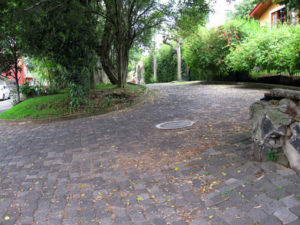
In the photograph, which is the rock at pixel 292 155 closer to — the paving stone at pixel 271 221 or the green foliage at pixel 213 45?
the paving stone at pixel 271 221

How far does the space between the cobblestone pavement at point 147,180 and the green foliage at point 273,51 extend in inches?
231

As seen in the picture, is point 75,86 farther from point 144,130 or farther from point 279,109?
point 279,109

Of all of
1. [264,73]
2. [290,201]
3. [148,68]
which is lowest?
[290,201]

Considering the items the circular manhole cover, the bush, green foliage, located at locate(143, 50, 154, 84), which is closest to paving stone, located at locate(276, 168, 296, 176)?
the circular manhole cover

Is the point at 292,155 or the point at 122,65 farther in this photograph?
the point at 122,65

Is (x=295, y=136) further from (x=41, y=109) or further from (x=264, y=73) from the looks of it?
(x=264, y=73)

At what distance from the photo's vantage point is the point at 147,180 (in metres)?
4.05

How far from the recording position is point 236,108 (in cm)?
880

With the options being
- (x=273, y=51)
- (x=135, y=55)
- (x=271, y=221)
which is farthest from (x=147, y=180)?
(x=135, y=55)

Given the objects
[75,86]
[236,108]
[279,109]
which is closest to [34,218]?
[279,109]

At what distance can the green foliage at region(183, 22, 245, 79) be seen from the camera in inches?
657

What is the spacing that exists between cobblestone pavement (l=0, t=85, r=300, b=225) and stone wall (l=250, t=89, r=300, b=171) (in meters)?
0.18

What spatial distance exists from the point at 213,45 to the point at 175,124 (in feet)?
38.4

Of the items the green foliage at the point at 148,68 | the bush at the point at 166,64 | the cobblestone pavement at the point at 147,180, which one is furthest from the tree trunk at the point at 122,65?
the green foliage at the point at 148,68
